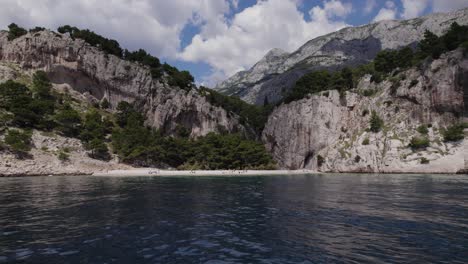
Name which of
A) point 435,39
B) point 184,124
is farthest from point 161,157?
point 435,39

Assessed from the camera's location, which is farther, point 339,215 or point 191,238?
point 339,215

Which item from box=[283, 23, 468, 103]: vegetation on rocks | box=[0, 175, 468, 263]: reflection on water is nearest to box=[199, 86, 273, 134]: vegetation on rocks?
box=[283, 23, 468, 103]: vegetation on rocks

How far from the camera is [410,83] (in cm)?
10181

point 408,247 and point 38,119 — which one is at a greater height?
point 38,119

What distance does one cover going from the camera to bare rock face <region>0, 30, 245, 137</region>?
118 m

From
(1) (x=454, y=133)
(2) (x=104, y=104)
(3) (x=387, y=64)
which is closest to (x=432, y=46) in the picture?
(3) (x=387, y=64)

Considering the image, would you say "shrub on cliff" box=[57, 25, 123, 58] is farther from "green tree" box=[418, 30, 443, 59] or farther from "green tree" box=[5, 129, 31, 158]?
"green tree" box=[418, 30, 443, 59]

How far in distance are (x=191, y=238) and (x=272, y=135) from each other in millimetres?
120842

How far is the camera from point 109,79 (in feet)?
414

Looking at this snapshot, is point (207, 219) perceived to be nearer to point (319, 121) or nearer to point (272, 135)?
point (319, 121)

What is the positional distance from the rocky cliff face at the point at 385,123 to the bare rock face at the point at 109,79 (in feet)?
123

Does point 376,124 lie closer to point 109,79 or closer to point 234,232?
point 234,232

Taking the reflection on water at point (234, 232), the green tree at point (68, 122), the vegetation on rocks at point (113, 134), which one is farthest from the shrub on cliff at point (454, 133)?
the green tree at point (68, 122)

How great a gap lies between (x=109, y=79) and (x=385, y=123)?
101 metres
